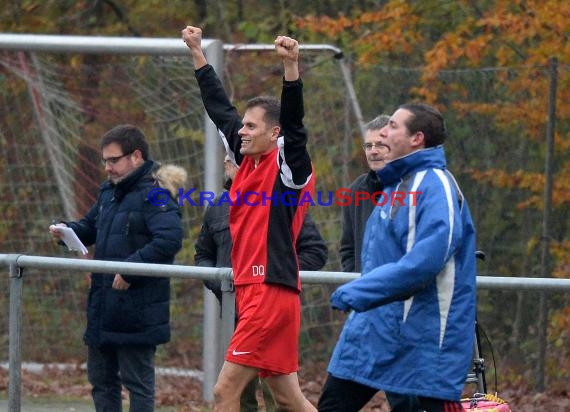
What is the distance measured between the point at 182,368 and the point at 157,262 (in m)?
3.44

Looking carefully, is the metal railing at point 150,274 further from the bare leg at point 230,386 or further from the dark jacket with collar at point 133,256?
the bare leg at point 230,386

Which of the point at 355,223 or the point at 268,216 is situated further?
the point at 355,223

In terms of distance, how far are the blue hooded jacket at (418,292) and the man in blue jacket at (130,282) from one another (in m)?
2.35

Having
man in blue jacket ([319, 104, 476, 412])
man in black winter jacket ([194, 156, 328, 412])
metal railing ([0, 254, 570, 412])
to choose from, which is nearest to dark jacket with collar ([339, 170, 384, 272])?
man in black winter jacket ([194, 156, 328, 412])

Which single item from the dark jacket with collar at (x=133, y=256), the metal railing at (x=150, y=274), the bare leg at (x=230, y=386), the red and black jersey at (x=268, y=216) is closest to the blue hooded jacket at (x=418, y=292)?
the red and black jersey at (x=268, y=216)

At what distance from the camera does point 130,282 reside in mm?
7422

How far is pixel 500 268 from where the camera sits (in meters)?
10.1

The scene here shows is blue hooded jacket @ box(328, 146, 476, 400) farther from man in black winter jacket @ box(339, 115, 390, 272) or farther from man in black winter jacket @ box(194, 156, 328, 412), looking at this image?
man in black winter jacket @ box(194, 156, 328, 412)

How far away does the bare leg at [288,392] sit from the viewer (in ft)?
20.9

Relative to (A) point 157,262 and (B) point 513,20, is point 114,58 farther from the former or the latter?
(A) point 157,262

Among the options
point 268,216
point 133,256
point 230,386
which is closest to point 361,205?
point 268,216

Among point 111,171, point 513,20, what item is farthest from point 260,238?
point 513,20

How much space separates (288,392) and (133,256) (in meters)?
1.54

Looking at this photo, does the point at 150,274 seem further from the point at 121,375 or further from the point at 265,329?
the point at 265,329
